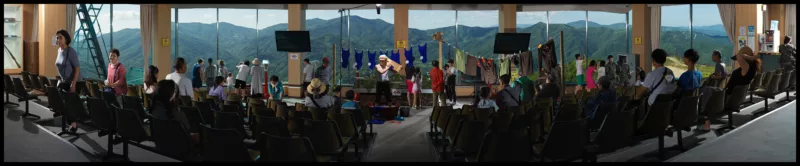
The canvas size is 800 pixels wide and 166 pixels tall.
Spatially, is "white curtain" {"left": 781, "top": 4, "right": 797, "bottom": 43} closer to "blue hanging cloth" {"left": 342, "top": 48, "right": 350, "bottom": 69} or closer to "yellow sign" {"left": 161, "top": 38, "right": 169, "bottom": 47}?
"blue hanging cloth" {"left": 342, "top": 48, "right": 350, "bottom": 69}

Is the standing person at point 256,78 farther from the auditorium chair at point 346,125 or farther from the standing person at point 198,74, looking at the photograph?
the auditorium chair at point 346,125

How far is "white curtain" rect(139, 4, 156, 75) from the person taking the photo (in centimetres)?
1769

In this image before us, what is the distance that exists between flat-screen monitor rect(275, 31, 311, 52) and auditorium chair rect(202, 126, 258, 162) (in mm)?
10270

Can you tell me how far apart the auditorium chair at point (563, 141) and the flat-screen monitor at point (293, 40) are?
10320mm

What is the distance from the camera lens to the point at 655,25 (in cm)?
1841

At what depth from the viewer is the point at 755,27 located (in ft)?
A: 53.1

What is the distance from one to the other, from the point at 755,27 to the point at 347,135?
12.8m

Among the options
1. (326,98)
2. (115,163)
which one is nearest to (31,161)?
(115,163)

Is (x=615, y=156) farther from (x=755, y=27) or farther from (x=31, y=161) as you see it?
(x=755, y=27)

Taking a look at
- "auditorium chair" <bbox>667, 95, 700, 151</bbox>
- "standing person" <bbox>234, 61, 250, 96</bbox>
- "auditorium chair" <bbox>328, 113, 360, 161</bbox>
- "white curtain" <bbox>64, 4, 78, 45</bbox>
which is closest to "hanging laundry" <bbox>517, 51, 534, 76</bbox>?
"auditorium chair" <bbox>667, 95, 700, 151</bbox>

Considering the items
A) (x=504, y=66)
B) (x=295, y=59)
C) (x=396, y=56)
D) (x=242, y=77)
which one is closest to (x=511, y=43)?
(x=504, y=66)

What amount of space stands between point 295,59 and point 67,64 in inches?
399

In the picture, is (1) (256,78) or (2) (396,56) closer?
(1) (256,78)

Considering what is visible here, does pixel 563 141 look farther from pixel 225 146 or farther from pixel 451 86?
pixel 451 86
